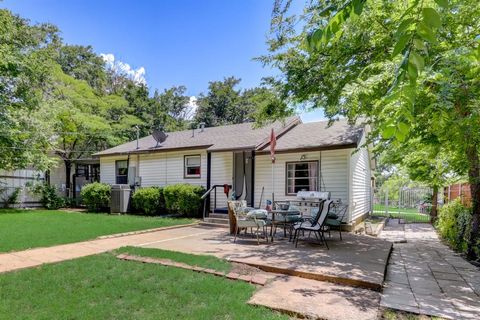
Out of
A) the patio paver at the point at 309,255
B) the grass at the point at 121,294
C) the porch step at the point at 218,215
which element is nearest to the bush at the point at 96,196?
the porch step at the point at 218,215

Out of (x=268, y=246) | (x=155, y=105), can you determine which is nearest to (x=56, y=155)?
(x=155, y=105)

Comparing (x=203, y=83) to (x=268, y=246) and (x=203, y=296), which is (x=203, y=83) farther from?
(x=203, y=296)

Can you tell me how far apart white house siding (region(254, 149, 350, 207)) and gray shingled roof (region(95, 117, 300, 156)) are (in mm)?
1007

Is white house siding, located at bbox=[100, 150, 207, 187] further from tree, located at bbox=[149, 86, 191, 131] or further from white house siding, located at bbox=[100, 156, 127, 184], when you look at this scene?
tree, located at bbox=[149, 86, 191, 131]

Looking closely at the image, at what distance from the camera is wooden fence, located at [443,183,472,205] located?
8.78 metres

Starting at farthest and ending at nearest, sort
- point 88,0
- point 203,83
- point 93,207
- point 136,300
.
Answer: point 203,83
point 93,207
point 88,0
point 136,300

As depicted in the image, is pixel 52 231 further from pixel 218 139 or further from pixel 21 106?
pixel 21 106

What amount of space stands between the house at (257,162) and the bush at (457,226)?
269 centimetres

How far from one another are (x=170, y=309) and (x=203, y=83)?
31144 mm

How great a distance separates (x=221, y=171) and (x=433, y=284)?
9016 mm

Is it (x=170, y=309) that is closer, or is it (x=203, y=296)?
(x=170, y=309)

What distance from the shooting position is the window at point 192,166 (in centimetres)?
1373

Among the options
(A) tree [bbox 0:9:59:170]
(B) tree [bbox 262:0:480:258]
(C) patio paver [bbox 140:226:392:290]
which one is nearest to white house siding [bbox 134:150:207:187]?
(A) tree [bbox 0:9:59:170]

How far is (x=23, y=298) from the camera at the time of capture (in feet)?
12.9
